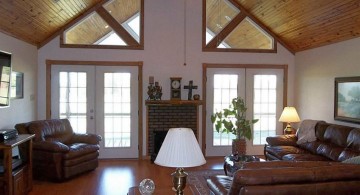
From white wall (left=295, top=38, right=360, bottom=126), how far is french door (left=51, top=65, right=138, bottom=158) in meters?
3.66

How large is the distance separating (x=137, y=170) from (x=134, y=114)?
136cm

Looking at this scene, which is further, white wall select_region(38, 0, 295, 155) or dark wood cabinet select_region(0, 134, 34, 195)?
white wall select_region(38, 0, 295, 155)

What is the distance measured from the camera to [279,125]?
7473 millimetres

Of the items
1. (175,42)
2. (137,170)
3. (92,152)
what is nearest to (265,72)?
(175,42)

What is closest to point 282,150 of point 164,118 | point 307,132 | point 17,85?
point 307,132

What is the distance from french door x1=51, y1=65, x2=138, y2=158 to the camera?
681 cm

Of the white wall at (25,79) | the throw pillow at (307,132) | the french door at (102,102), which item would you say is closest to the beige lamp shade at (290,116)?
the throw pillow at (307,132)

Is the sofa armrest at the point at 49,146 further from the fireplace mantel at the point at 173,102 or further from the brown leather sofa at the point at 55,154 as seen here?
the fireplace mantel at the point at 173,102

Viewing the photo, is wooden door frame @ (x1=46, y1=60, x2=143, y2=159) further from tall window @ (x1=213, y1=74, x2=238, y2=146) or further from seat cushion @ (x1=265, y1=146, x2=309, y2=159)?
seat cushion @ (x1=265, y1=146, x2=309, y2=159)

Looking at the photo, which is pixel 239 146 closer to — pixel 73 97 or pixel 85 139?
pixel 85 139

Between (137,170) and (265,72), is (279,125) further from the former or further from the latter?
(137,170)

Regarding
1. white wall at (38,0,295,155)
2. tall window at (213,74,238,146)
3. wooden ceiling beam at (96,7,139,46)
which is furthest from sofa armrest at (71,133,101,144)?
tall window at (213,74,238,146)

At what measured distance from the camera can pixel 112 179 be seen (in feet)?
17.9

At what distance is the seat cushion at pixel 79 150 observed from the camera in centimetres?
529
